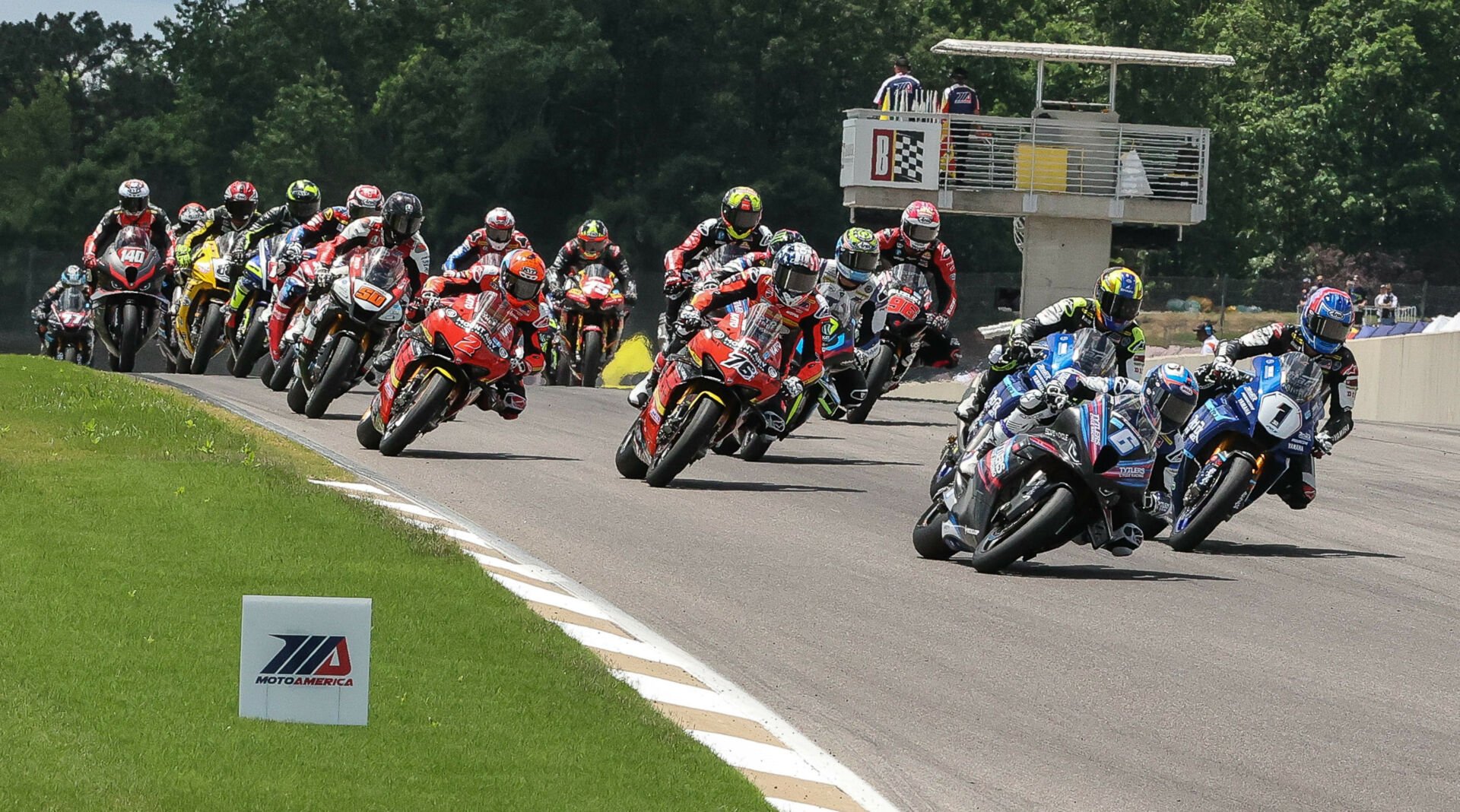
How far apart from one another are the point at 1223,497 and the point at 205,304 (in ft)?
46.2

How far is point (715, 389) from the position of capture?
47.2 ft

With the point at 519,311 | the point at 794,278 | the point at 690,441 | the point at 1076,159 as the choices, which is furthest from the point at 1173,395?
the point at 1076,159

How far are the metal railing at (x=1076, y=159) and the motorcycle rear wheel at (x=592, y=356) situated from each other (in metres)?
14.0

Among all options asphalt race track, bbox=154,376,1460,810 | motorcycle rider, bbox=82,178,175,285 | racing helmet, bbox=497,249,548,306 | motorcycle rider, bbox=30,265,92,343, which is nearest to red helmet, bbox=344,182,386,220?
asphalt race track, bbox=154,376,1460,810

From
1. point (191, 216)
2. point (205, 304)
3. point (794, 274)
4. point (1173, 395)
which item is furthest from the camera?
point (191, 216)

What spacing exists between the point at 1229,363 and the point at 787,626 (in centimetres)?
478

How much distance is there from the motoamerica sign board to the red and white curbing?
1321 mm

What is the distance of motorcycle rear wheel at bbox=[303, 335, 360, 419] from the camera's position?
17.5 m

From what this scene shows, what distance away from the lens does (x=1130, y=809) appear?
23.2 feet

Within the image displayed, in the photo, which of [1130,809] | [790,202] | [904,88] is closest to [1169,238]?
[904,88]

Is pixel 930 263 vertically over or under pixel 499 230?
under

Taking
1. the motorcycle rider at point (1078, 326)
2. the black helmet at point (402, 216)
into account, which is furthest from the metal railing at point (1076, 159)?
the motorcycle rider at point (1078, 326)

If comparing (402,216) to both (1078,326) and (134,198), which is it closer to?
(1078,326)

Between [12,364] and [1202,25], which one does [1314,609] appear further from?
[1202,25]
